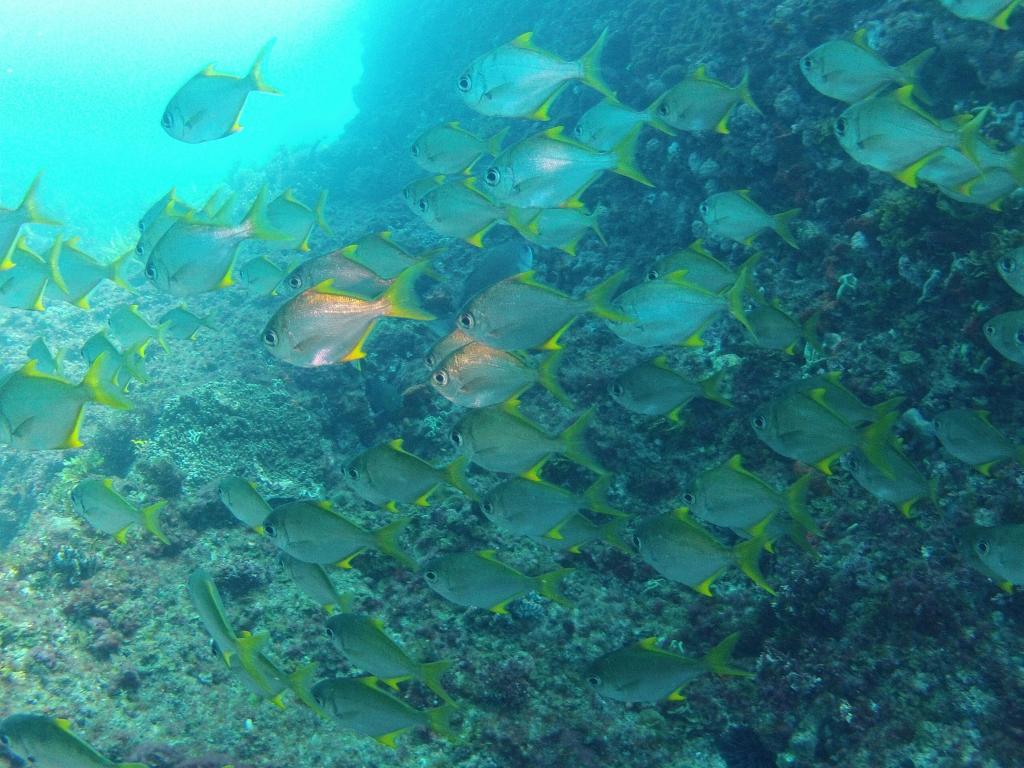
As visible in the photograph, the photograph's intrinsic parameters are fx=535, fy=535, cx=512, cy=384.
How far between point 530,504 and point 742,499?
1.40 m

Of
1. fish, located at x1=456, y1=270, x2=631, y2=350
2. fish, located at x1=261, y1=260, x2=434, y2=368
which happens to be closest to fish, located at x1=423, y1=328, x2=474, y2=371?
fish, located at x1=456, y1=270, x2=631, y2=350

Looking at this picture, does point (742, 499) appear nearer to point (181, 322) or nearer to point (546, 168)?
point (546, 168)

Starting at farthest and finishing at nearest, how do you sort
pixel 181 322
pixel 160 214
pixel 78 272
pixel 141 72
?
pixel 141 72 → pixel 181 322 → pixel 78 272 → pixel 160 214

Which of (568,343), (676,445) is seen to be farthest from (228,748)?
(568,343)

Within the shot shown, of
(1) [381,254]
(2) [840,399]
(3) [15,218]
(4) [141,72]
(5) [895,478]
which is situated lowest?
(5) [895,478]

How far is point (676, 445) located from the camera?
5637mm

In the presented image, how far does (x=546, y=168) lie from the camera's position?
4469 mm

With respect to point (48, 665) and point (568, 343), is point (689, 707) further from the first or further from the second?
point (48, 665)

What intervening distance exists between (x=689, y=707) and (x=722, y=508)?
1.64m

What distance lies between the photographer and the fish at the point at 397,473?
372 cm

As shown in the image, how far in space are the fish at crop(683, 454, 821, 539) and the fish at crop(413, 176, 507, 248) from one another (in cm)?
267

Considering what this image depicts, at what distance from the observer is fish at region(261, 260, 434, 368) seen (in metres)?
3.30

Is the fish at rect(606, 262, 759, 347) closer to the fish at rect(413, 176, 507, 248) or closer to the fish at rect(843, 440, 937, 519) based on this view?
the fish at rect(843, 440, 937, 519)

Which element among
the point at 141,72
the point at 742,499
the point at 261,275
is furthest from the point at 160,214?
the point at 141,72
